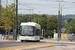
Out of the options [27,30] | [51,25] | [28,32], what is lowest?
[28,32]

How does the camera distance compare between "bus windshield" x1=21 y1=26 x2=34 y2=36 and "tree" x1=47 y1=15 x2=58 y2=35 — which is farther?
"tree" x1=47 y1=15 x2=58 y2=35

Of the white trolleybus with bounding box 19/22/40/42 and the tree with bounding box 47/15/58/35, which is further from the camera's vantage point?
the tree with bounding box 47/15/58/35

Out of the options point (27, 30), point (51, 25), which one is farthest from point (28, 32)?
point (51, 25)

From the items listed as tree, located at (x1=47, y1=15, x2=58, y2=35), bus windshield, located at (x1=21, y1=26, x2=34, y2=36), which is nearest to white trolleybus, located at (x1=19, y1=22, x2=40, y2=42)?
bus windshield, located at (x1=21, y1=26, x2=34, y2=36)

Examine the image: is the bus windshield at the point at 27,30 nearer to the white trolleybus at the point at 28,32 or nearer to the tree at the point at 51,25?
the white trolleybus at the point at 28,32

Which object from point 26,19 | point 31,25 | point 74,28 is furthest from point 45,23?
point 31,25

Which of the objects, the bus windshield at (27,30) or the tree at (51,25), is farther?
the tree at (51,25)

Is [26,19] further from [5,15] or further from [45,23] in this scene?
[5,15]

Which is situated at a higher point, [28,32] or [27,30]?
[27,30]

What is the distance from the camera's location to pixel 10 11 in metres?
47.8

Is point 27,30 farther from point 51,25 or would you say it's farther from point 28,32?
point 51,25

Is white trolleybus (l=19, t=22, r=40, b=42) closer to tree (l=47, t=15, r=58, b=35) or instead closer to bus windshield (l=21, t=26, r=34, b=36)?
bus windshield (l=21, t=26, r=34, b=36)

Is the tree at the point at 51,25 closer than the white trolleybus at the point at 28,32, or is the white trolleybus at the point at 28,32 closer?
the white trolleybus at the point at 28,32

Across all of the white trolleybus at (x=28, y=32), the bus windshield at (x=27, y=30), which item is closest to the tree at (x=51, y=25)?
the white trolleybus at (x=28, y=32)
